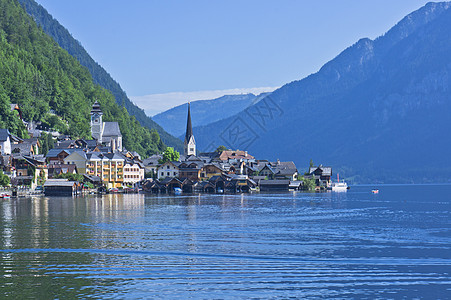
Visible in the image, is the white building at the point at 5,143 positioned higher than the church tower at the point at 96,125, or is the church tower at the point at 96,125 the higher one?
the church tower at the point at 96,125

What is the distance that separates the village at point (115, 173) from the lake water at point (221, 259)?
61423 millimetres

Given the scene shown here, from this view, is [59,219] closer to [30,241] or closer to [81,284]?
[30,241]

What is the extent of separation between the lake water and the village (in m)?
61.4

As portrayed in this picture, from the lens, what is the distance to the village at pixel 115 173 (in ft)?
397

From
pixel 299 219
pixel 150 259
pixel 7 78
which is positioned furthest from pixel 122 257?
pixel 7 78

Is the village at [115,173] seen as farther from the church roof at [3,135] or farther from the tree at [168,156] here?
the tree at [168,156]

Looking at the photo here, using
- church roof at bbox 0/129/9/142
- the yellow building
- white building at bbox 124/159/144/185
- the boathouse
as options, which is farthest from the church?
the boathouse

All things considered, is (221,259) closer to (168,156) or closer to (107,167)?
(107,167)

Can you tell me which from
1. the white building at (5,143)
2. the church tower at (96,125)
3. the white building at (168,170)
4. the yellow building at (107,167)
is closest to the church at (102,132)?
the church tower at (96,125)

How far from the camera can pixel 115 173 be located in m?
151

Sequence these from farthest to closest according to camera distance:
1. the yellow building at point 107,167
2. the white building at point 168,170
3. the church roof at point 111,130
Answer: the church roof at point 111,130, the white building at point 168,170, the yellow building at point 107,167

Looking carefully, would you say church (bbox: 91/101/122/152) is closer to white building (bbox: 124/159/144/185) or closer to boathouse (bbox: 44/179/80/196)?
white building (bbox: 124/159/144/185)

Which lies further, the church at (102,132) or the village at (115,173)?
the church at (102,132)

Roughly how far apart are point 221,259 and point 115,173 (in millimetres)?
117791
